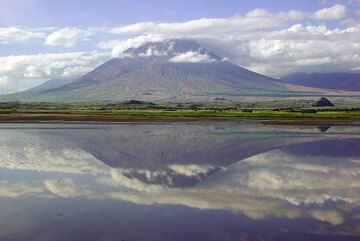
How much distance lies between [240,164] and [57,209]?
16772 mm

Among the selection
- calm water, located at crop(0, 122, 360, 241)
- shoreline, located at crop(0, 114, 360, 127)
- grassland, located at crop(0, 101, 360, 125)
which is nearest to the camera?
calm water, located at crop(0, 122, 360, 241)

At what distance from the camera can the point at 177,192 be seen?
23.0 m

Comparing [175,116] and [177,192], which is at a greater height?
[177,192]

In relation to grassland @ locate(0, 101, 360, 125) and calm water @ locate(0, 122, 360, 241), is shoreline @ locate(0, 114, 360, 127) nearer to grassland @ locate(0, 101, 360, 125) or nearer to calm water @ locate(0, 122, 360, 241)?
grassland @ locate(0, 101, 360, 125)

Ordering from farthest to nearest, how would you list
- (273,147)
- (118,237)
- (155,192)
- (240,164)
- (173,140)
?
(173,140) → (273,147) → (240,164) → (155,192) → (118,237)

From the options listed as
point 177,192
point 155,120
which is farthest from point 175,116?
point 177,192

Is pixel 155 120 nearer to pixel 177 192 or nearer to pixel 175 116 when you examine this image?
pixel 175 116

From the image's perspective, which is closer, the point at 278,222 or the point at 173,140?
the point at 278,222

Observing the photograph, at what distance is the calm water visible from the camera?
16.5 metres

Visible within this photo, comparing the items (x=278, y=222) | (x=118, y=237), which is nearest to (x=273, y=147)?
(x=278, y=222)

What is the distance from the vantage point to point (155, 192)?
23.0 metres

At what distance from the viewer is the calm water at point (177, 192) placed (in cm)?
1655

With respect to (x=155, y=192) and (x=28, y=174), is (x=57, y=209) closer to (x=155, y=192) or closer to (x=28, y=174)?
(x=155, y=192)

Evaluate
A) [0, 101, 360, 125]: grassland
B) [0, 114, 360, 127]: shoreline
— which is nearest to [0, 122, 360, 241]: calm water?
[0, 114, 360, 127]: shoreline
